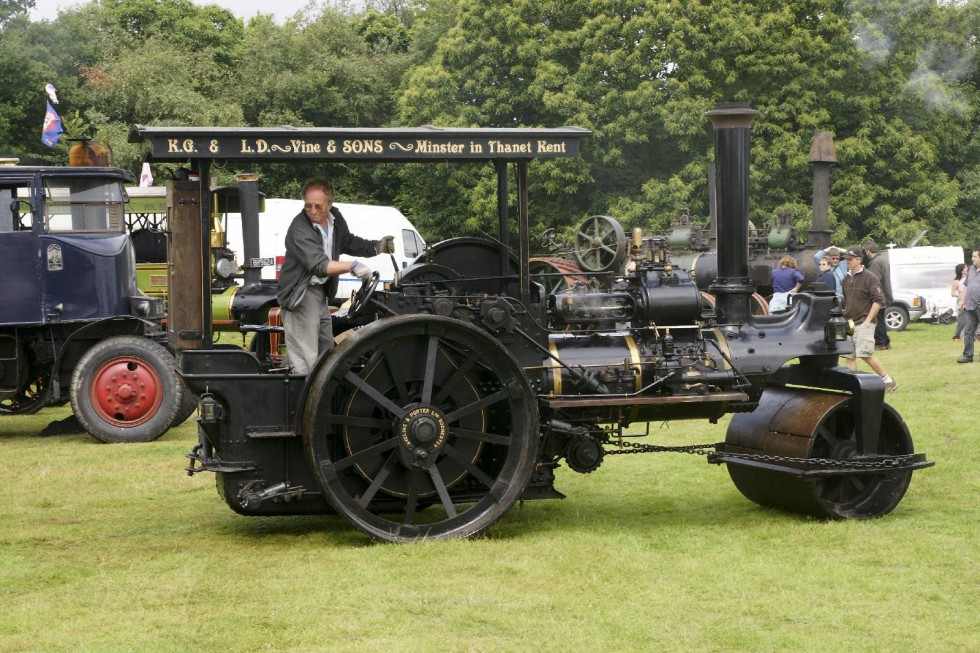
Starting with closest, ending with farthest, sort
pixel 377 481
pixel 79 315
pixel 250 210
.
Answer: pixel 377 481
pixel 250 210
pixel 79 315

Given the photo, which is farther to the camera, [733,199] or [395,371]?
[733,199]

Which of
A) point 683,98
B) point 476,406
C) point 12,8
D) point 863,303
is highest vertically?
point 12,8

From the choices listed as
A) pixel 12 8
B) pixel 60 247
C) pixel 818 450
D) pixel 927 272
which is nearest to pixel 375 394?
pixel 818 450

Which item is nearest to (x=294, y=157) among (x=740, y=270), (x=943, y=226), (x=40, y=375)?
(x=740, y=270)

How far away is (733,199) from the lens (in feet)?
25.0

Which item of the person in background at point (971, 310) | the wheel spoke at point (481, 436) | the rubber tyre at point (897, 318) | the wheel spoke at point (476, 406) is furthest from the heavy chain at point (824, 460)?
the rubber tyre at point (897, 318)

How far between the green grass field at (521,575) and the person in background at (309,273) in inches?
44.3

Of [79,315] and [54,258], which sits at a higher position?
[54,258]

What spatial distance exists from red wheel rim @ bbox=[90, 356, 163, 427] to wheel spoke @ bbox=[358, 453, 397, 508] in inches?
223

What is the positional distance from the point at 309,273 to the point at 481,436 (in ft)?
4.35

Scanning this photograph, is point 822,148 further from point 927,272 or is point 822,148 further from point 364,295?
point 364,295

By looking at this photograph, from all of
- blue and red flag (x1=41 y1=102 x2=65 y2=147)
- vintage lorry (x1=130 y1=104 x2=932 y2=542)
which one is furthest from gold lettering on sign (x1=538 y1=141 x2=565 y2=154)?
blue and red flag (x1=41 y1=102 x2=65 y2=147)

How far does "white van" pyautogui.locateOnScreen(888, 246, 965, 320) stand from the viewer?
2631 centimetres

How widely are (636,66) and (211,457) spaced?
80.3ft
